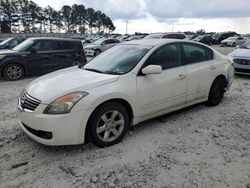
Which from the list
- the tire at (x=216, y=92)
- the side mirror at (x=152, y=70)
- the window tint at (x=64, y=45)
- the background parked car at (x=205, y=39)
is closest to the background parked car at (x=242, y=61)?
the tire at (x=216, y=92)

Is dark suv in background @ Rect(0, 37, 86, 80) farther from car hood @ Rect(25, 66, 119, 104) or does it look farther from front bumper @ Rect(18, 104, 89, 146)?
front bumper @ Rect(18, 104, 89, 146)

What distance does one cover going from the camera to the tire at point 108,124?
3.83 m

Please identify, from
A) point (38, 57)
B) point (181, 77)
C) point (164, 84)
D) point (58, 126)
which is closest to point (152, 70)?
point (164, 84)

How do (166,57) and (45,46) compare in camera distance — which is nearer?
(166,57)

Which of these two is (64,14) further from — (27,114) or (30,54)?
(27,114)

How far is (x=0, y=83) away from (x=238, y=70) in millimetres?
8159

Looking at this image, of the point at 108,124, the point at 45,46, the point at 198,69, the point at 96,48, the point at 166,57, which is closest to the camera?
the point at 108,124

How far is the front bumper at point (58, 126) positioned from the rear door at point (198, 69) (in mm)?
2354

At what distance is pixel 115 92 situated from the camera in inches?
155

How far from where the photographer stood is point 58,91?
3783mm

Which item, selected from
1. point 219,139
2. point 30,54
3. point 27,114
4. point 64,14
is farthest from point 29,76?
point 64,14

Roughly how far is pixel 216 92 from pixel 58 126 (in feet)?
12.2

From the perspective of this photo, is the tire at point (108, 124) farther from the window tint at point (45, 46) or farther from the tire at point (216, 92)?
the window tint at point (45, 46)

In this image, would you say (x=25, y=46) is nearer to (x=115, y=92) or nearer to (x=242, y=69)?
(x=115, y=92)
